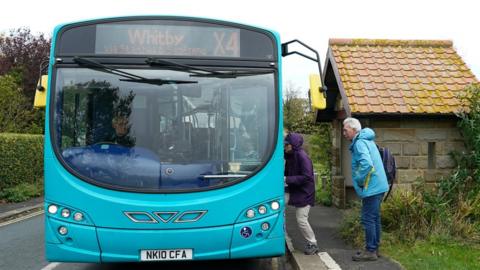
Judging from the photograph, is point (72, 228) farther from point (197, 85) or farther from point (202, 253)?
point (197, 85)

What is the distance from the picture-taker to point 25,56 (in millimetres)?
26062

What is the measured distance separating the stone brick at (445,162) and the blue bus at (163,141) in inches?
177

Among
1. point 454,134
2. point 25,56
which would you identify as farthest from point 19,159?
point 454,134

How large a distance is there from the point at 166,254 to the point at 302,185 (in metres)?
2.28

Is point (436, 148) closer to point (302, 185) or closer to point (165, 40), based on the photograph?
point (302, 185)

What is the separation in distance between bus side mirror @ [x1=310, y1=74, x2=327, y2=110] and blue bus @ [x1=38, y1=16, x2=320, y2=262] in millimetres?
502

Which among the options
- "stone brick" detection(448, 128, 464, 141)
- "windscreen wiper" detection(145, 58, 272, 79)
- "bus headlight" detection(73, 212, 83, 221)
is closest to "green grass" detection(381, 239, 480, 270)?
"stone brick" detection(448, 128, 464, 141)

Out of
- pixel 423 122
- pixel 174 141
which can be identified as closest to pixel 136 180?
pixel 174 141

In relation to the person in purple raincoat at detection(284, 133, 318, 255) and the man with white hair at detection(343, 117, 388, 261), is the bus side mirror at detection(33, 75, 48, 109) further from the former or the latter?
the man with white hair at detection(343, 117, 388, 261)

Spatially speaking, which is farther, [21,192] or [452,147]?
[21,192]

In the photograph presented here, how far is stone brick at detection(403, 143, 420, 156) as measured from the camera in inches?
360

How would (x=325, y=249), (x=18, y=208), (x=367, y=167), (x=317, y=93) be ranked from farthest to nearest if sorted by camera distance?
→ (x=18, y=208), (x=325, y=249), (x=367, y=167), (x=317, y=93)

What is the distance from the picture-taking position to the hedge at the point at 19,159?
1583 centimetres

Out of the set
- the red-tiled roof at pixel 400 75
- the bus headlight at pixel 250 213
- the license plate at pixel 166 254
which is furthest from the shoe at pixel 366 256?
the red-tiled roof at pixel 400 75
